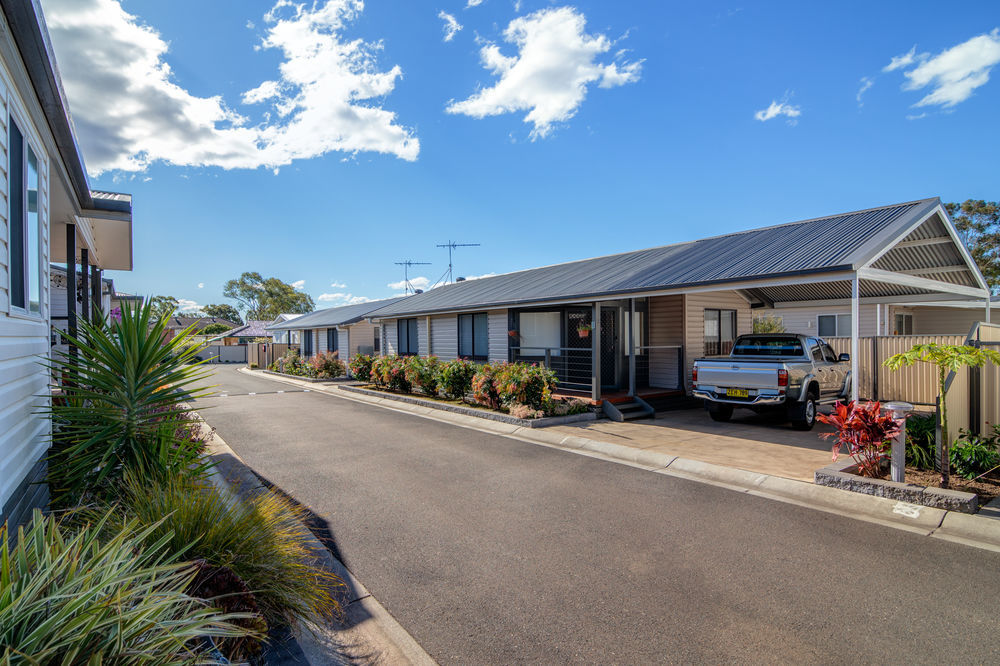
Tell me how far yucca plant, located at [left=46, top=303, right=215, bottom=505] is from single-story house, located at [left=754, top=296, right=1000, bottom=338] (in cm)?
1627

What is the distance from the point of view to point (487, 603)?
152 inches

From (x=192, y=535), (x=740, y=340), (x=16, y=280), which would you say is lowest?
(x=192, y=535)

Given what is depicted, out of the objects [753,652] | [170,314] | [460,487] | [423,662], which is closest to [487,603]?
[423,662]

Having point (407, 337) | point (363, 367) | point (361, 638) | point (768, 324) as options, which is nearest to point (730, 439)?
point (361, 638)

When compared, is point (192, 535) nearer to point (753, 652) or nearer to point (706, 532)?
point (753, 652)

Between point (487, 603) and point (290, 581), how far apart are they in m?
1.43

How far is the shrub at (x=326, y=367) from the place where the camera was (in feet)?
84.7

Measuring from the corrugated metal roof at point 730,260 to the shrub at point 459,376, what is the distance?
79.3 inches

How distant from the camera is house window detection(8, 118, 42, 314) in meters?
4.05

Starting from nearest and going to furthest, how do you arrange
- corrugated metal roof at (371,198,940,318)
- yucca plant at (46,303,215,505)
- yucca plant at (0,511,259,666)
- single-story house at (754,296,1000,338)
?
1. yucca plant at (0,511,259,666)
2. yucca plant at (46,303,215,505)
3. corrugated metal roof at (371,198,940,318)
4. single-story house at (754,296,1000,338)

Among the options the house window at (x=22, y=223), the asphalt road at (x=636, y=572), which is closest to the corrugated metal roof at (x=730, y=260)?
the asphalt road at (x=636, y=572)

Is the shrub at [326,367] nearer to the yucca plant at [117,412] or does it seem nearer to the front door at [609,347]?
the front door at [609,347]

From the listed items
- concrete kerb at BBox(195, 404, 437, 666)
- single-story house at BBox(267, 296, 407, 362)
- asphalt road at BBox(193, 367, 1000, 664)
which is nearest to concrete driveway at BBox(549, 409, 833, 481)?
asphalt road at BBox(193, 367, 1000, 664)

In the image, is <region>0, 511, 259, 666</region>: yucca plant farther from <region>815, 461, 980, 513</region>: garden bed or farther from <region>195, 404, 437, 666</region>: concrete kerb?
<region>815, 461, 980, 513</region>: garden bed
